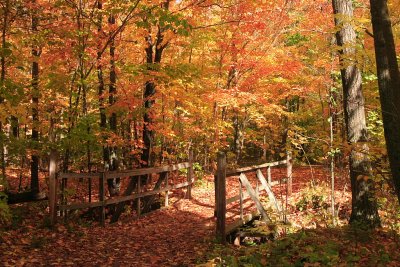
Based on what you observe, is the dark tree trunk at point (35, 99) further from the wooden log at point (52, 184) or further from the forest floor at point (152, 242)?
the forest floor at point (152, 242)

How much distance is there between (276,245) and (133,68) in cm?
625

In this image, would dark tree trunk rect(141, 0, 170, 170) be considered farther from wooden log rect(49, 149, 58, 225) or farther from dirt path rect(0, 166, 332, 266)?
wooden log rect(49, 149, 58, 225)

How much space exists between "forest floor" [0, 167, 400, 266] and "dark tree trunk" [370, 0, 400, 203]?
1989 mm

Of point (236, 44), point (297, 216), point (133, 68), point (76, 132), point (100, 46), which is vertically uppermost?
point (236, 44)

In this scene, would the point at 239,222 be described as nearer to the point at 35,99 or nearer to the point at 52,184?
the point at 52,184

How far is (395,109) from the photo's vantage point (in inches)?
187

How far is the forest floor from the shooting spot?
619cm

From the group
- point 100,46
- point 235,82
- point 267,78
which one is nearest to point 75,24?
point 100,46

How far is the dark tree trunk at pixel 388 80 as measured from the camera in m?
4.70

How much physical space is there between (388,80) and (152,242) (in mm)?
5798

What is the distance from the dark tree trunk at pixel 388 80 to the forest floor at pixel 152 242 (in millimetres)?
1989

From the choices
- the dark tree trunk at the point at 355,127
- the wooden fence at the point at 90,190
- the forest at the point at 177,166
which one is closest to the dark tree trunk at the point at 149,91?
the forest at the point at 177,166

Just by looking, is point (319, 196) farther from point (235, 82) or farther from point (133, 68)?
point (235, 82)

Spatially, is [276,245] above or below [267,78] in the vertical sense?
below
